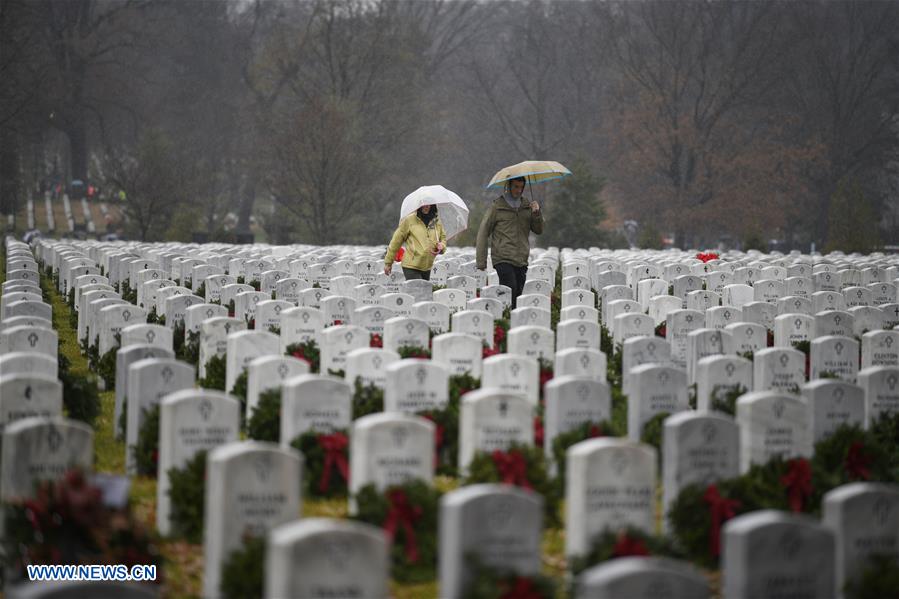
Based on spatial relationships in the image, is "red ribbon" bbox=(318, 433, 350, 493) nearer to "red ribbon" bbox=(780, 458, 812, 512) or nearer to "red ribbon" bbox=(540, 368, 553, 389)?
"red ribbon" bbox=(780, 458, 812, 512)

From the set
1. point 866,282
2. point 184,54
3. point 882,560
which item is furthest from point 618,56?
point 882,560

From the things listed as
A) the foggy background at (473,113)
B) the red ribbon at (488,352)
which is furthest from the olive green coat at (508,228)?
the foggy background at (473,113)

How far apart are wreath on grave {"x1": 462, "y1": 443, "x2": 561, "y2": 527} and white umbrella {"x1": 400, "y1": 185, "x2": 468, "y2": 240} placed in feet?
26.3

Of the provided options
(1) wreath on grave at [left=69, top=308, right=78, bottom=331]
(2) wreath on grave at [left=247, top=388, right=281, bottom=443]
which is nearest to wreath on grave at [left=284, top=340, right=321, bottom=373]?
(2) wreath on grave at [left=247, top=388, right=281, bottom=443]

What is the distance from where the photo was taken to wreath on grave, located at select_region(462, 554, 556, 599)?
543 cm

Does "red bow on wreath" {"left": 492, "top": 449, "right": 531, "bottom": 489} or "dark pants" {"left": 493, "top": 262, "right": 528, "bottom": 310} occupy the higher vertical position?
"dark pants" {"left": 493, "top": 262, "right": 528, "bottom": 310}

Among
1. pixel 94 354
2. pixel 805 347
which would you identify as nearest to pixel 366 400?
pixel 94 354

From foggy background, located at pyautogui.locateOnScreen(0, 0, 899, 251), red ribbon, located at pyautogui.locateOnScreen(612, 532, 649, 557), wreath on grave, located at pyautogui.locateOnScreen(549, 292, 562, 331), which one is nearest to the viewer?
red ribbon, located at pyautogui.locateOnScreen(612, 532, 649, 557)

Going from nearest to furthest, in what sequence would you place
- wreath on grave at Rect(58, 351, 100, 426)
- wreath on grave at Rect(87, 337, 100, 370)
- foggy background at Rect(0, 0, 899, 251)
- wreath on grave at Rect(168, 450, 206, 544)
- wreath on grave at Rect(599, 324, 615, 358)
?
wreath on grave at Rect(168, 450, 206, 544)
wreath on grave at Rect(58, 351, 100, 426)
wreath on grave at Rect(87, 337, 100, 370)
wreath on grave at Rect(599, 324, 615, 358)
foggy background at Rect(0, 0, 899, 251)

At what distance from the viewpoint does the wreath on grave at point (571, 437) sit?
7895 millimetres

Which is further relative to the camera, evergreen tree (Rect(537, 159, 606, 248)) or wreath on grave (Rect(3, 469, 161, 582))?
evergreen tree (Rect(537, 159, 606, 248))

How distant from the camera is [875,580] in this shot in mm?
5840

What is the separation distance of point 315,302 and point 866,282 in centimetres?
1024

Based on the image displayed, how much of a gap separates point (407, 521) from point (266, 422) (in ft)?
7.56
